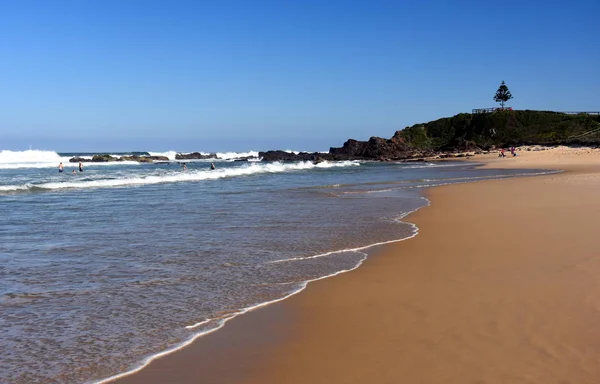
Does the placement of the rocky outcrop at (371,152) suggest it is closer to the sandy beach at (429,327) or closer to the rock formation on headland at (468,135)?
the rock formation on headland at (468,135)

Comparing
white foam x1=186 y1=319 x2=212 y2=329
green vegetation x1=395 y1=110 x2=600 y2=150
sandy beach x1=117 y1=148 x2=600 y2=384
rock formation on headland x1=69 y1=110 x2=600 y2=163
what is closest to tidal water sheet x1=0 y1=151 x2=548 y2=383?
white foam x1=186 y1=319 x2=212 y2=329

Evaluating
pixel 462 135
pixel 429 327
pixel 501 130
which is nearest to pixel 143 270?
pixel 429 327

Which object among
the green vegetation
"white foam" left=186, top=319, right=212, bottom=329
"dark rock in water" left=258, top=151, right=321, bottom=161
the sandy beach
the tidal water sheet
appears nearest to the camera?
the sandy beach

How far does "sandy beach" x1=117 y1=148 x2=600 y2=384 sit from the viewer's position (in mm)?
3432

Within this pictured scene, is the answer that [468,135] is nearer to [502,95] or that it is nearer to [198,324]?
[502,95]

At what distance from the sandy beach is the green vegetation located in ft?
210

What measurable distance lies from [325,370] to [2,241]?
7.62 metres

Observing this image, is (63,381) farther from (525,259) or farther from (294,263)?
(525,259)

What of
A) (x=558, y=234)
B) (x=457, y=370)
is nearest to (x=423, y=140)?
(x=558, y=234)

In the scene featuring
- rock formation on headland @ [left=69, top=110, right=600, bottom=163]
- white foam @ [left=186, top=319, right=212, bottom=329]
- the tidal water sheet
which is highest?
rock formation on headland @ [left=69, top=110, right=600, bottom=163]

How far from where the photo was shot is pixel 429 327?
4262mm

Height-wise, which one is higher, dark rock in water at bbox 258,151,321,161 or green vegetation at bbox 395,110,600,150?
green vegetation at bbox 395,110,600,150

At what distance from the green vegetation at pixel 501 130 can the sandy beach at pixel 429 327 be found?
210ft

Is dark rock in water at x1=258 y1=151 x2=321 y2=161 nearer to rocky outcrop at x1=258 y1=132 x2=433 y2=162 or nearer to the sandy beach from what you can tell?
rocky outcrop at x1=258 y1=132 x2=433 y2=162
